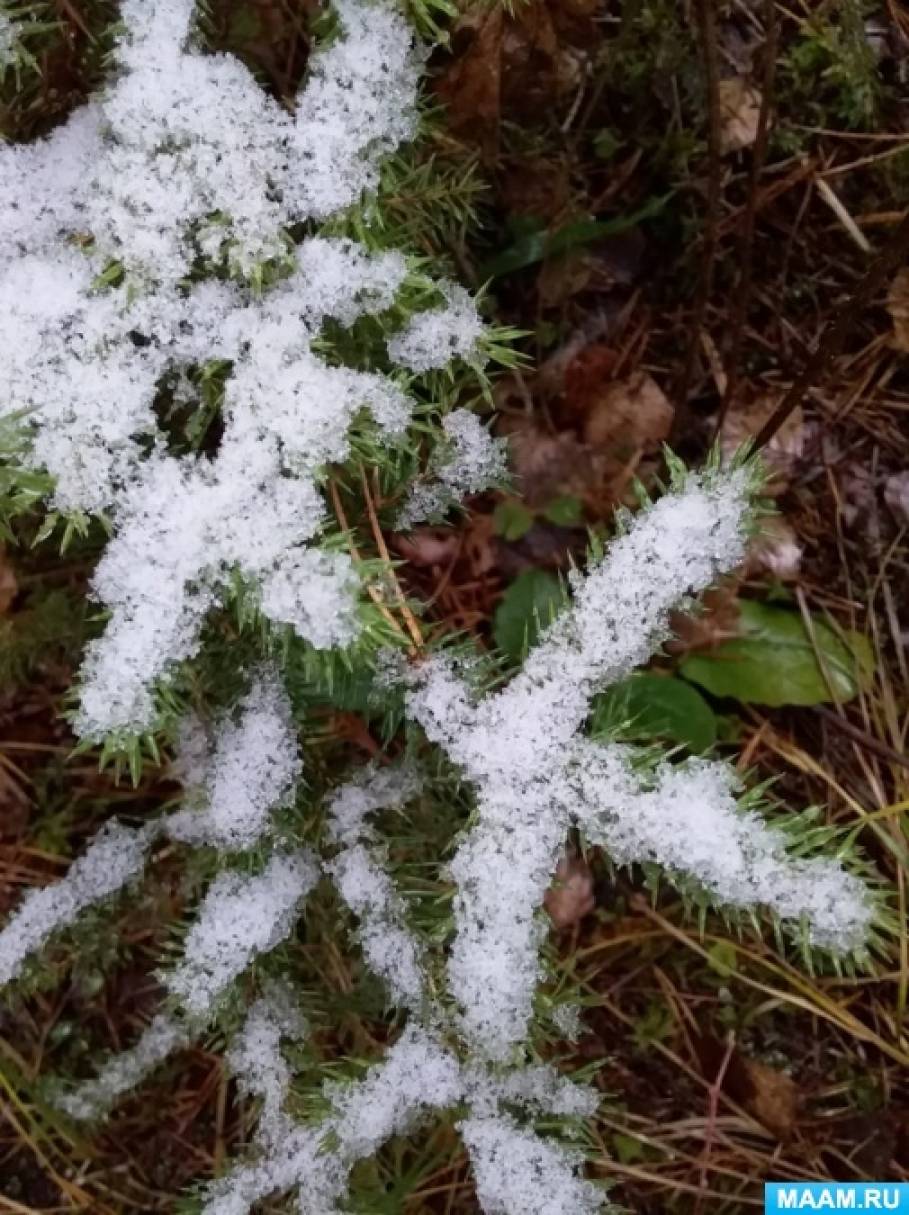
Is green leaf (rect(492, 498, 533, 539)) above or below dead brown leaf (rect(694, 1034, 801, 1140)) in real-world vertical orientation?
above

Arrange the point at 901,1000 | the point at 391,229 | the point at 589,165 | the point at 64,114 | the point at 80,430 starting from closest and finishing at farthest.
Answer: the point at 80,430 < the point at 391,229 < the point at 64,114 < the point at 901,1000 < the point at 589,165

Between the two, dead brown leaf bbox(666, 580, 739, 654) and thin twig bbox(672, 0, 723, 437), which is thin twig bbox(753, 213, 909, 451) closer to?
thin twig bbox(672, 0, 723, 437)

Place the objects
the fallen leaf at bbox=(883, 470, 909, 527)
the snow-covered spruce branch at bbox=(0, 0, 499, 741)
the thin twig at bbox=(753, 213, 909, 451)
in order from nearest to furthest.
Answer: the snow-covered spruce branch at bbox=(0, 0, 499, 741) → the thin twig at bbox=(753, 213, 909, 451) → the fallen leaf at bbox=(883, 470, 909, 527)

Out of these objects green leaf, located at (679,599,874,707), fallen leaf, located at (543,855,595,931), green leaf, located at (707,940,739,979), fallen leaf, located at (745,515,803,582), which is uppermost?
fallen leaf, located at (745,515,803,582)

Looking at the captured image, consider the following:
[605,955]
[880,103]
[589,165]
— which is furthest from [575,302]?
[605,955]

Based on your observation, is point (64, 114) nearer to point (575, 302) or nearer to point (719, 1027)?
point (575, 302)

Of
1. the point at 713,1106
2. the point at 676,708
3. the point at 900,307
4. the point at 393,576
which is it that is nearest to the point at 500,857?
the point at 393,576

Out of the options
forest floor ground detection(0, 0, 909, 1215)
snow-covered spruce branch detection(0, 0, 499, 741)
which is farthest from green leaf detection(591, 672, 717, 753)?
snow-covered spruce branch detection(0, 0, 499, 741)
